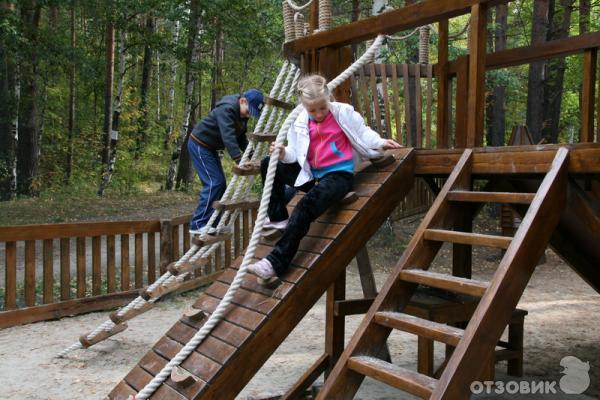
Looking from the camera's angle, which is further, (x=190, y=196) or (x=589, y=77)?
(x=190, y=196)

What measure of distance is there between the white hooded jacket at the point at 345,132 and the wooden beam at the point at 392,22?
74 cm

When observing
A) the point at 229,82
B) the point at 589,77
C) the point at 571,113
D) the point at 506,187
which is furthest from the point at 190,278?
the point at 571,113

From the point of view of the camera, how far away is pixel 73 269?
27.8 feet

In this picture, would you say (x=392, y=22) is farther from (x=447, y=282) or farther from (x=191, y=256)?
(x=191, y=256)

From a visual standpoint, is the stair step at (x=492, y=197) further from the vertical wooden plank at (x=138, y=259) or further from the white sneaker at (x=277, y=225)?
the vertical wooden plank at (x=138, y=259)

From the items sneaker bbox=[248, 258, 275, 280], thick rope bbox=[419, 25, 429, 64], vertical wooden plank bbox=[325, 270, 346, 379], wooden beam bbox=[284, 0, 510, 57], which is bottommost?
vertical wooden plank bbox=[325, 270, 346, 379]

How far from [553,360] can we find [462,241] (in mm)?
3779

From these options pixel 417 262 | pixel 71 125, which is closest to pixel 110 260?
pixel 417 262

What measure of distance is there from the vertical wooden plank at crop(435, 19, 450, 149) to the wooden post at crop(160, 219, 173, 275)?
4.00 metres

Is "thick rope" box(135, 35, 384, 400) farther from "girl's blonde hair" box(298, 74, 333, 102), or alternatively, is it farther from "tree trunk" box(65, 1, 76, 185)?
"tree trunk" box(65, 1, 76, 185)

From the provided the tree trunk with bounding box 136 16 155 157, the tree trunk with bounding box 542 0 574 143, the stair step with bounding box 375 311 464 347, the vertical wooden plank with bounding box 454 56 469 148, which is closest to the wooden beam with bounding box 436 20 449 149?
the vertical wooden plank with bounding box 454 56 469 148

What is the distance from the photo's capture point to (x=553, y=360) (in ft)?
19.3

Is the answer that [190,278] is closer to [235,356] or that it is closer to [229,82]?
[235,356]

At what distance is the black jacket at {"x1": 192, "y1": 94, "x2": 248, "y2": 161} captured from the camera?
15.2 feet
